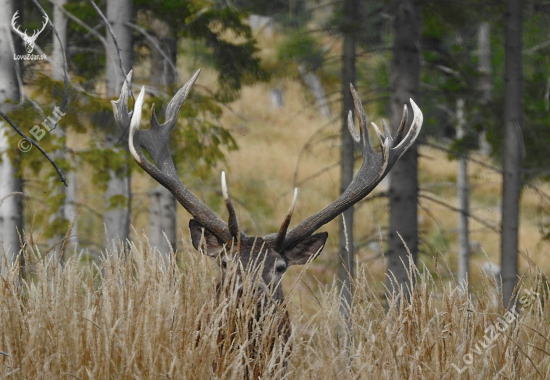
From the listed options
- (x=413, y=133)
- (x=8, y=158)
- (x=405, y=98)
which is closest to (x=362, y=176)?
(x=413, y=133)

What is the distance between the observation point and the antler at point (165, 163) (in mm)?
5160

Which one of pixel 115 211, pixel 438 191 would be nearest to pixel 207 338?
pixel 115 211

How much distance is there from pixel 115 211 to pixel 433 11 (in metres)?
5.04

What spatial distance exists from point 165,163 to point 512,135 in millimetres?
5268

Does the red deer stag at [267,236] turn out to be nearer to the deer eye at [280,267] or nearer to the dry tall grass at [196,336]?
the deer eye at [280,267]

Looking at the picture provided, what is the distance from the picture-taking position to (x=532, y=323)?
4730mm

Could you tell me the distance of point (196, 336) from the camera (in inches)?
157

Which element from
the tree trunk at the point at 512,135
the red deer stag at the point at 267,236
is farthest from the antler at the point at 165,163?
the tree trunk at the point at 512,135

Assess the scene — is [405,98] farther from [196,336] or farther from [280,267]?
[196,336]

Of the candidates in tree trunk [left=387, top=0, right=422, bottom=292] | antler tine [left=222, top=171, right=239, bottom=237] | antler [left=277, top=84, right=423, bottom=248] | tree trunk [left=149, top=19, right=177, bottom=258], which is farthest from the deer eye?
tree trunk [left=149, top=19, right=177, bottom=258]

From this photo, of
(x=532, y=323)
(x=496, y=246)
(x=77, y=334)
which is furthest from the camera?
(x=496, y=246)

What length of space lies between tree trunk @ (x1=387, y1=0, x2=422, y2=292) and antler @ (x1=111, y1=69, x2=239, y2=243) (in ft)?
12.2

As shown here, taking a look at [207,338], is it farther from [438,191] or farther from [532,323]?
[438,191]

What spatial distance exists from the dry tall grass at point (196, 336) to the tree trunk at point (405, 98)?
457cm
